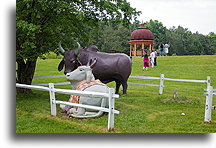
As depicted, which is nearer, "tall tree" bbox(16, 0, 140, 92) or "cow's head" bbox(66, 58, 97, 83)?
"cow's head" bbox(66, 58, 97, 83)

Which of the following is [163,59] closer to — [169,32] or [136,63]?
[136,63]

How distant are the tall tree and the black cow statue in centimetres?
80

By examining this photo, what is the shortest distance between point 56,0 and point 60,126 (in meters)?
3.05

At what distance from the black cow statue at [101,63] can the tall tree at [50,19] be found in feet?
2.64

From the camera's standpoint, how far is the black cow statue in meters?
6.67

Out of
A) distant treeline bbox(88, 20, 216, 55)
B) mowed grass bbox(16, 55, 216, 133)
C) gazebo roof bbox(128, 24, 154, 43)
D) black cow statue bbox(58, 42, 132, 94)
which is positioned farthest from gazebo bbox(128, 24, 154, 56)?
black cow statue bbox(58, 42, 132, 94)

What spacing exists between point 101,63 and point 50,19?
1794mm

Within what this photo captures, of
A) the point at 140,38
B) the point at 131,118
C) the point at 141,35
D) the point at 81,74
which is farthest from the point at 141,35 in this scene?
the point at 131,118

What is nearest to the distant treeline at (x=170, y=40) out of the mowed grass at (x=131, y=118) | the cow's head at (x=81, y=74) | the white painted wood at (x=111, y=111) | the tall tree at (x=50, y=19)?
the tall tree at (x=50, y=19)

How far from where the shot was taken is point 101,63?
7152 millimetres

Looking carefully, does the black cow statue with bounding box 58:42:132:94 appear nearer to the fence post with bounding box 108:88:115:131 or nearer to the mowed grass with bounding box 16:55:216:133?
the mowed grass with bounding box 16:55:216:133

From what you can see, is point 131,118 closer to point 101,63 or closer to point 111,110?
point 111,110

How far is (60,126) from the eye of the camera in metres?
4.81

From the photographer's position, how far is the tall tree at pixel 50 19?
249 inches
